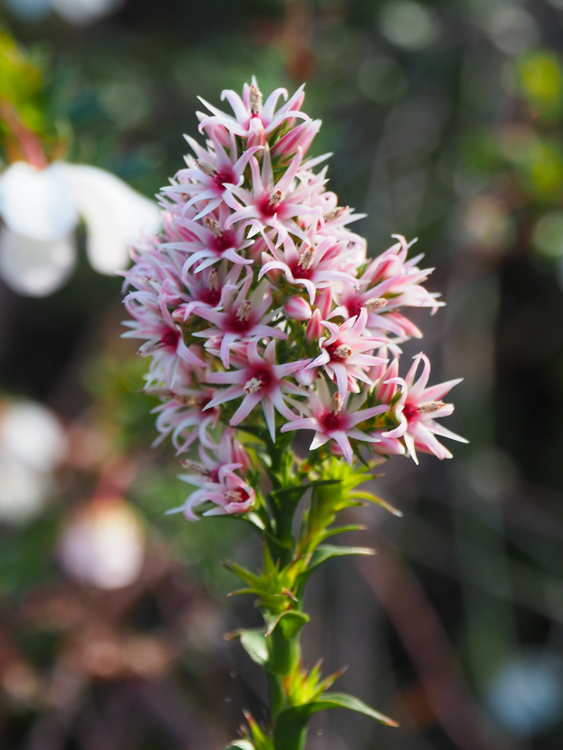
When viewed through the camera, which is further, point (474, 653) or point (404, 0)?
point (404, 0)

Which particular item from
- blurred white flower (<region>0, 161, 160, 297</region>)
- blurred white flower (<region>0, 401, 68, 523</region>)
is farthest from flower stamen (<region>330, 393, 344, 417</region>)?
blurred white flower (<region>0, 401, 68, 523</region>)

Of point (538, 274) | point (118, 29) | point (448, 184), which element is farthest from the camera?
point (118, 29)

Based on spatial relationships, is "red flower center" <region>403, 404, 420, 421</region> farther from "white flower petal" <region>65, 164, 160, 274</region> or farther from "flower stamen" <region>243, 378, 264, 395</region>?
"white flower petal" <region>65, 164, 160, 274</region>

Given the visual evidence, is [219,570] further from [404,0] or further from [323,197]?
[404,0]

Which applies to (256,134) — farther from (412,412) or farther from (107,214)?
(107,214)

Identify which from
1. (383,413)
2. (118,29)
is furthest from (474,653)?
(118,29)

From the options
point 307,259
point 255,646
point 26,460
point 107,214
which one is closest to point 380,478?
point 26,460
